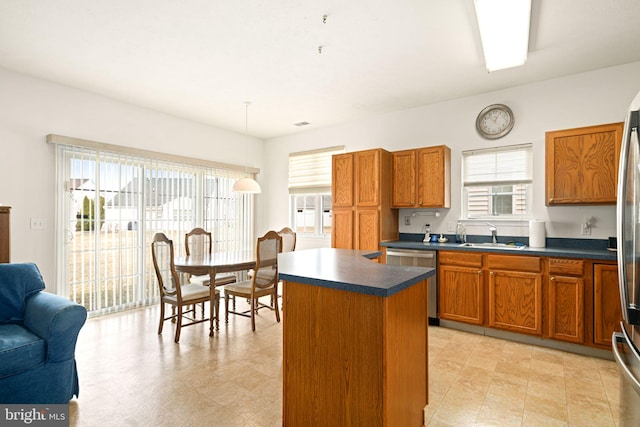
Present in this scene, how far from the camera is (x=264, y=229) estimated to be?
643cm

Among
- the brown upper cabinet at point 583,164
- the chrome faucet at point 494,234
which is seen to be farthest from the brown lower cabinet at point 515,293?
the brown upper cabinet at point 583,164

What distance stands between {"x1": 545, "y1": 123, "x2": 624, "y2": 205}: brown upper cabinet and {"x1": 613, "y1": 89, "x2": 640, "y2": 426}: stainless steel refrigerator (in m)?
2.15

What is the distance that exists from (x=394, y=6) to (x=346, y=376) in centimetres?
252

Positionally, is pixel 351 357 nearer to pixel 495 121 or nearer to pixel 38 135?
pixel 495 121

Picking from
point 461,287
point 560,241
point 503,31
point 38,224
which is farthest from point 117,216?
point 560,241

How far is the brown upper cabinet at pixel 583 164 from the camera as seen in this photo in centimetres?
313

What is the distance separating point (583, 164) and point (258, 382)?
3.64m

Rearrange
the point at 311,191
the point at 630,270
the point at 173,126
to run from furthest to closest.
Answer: the point at 311,191 < the point at 173,126 < the point at 630,270

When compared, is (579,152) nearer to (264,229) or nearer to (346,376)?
(346,376)

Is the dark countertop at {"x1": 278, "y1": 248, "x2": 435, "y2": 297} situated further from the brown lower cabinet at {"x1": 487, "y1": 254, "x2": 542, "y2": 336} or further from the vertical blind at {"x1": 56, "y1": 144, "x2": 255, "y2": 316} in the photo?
the vertical blind at {"x1": 56, "y1": 144, "x2": 255, "y2": 316}

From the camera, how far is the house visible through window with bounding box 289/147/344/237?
18.4 feet

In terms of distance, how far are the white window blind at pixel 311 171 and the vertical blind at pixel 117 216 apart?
55.8 inches

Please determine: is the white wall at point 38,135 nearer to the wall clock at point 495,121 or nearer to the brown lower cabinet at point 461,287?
the brown lower cabinet at point 461,287

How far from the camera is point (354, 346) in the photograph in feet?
5.34
